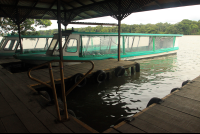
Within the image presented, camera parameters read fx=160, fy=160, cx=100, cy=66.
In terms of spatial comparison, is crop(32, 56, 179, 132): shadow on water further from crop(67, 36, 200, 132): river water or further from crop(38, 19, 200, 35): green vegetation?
crop(38, 19, 200, 35): green vegetation

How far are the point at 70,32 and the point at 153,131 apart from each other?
27.4ft

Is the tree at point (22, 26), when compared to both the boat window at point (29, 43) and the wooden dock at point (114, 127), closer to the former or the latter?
the boat window at point (29, 43)

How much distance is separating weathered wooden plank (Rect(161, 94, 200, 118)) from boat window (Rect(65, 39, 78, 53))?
6.91 metres

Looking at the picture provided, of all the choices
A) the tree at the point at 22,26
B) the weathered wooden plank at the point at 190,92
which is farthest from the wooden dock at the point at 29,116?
the tree at the point at 22,26

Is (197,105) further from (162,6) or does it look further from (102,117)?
(162,6)

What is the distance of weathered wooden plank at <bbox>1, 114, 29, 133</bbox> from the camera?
2.77 m

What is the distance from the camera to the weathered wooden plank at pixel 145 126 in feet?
8.87

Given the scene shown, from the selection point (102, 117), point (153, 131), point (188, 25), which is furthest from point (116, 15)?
point (188, 25)

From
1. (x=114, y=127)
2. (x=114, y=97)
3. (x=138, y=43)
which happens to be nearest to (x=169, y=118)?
(x=114, y=127)

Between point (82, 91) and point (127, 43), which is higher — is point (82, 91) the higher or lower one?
the lower one

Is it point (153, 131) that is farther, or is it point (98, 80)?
point (98, 80)

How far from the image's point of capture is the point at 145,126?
2.83 meters

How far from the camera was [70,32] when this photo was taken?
9.88 m

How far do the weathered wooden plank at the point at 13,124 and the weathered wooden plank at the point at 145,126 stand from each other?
6.29 ft
